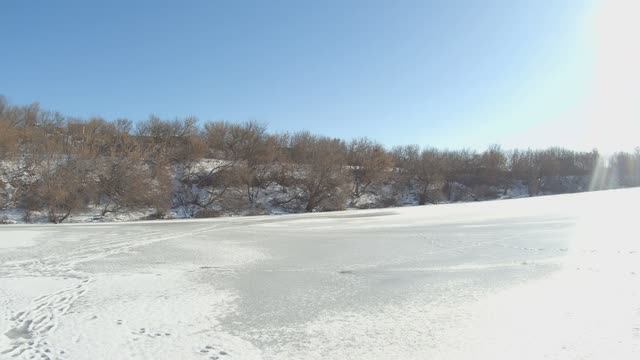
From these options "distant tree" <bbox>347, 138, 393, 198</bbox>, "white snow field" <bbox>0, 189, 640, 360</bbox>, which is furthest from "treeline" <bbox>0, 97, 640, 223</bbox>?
"white snow field" <bbox>0, 189, 640, 360</bbox>

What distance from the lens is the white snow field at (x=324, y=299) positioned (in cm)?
594

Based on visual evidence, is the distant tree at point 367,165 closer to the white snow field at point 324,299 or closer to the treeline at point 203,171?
the treeline at point 203,171

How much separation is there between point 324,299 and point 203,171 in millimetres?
34953

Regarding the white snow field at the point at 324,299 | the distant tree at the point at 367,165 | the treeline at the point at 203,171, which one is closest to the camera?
the white snow field at the point at 324,299

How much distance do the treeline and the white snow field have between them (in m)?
19.6

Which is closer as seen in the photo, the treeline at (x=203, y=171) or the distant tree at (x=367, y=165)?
the treeline at (x=203, y=171)

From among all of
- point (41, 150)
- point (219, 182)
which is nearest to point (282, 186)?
→ point (219, 182)

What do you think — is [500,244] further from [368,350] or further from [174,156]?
[174,156]

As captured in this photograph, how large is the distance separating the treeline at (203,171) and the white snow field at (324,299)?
19613 mm

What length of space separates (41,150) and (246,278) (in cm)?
2980

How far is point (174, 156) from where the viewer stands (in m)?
42.0

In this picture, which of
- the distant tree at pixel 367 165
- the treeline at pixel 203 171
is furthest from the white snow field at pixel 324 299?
the distant tree at pixel 367 165

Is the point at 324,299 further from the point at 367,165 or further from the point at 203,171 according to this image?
the point at 367,165

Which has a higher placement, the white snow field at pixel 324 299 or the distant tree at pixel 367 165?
the distant tree at pixel 367 165
